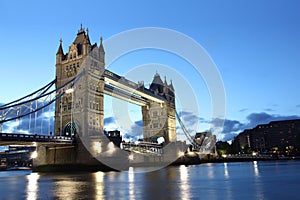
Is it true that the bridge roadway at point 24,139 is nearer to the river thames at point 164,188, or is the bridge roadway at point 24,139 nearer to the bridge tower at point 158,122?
the river thames at point 164,188

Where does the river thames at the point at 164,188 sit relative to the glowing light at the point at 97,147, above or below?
below

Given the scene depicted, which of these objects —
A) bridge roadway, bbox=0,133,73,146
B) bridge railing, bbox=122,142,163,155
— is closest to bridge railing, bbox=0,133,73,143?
bridge roadway, bbox=0,133,73,146

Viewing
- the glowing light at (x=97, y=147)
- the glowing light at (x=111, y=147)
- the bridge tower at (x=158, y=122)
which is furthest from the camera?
the bridge tower at (x=158, y=122)

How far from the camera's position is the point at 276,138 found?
118062 mm

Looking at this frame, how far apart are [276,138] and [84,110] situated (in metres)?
100

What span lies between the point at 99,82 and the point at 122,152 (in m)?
11.4

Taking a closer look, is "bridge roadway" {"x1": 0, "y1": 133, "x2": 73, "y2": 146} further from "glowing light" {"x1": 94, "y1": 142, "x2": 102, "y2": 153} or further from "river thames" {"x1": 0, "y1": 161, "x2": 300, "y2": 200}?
"river thames" {"x1": 0, "y1": 161, "x2": 300, "y2": 200}

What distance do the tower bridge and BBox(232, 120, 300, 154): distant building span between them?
72.6 m

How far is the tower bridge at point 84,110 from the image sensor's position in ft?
108

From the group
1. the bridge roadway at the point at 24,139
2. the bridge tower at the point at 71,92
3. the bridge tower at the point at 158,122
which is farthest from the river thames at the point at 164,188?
the bridge tower at the point at 158,122

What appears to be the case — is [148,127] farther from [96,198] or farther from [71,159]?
[96,198]

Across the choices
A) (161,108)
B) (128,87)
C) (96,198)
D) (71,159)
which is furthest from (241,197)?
(161,108)

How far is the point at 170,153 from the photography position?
53969 mm

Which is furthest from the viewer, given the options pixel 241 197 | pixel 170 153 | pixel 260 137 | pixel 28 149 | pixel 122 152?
pixel 260 137
